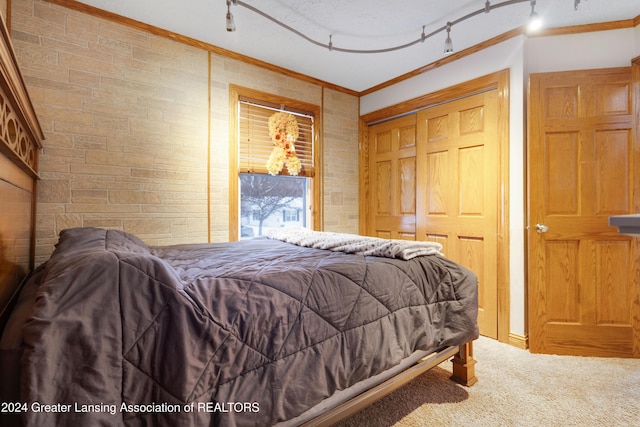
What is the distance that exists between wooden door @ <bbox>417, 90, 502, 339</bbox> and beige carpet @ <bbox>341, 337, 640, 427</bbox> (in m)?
0.66

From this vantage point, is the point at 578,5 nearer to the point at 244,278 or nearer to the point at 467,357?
the point at 467,357

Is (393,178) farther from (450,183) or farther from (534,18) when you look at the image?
(534,18)

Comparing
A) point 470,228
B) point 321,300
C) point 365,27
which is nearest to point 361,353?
point 321,300

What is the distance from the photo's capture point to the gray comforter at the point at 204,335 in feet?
2.25

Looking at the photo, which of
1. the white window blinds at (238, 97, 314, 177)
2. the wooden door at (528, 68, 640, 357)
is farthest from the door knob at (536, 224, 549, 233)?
the white window blinds at (238, 97, 314, 177)

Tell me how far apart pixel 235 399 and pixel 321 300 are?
0.43m

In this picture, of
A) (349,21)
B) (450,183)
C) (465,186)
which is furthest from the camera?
(450,183)

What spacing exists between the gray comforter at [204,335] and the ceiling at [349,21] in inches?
75.1

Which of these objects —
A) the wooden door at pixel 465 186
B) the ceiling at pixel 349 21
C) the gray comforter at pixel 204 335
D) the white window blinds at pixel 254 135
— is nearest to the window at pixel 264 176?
the white window blinds at pixel 254 135

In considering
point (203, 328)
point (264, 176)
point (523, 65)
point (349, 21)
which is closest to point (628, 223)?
point (203, 328)

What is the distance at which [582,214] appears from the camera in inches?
94.4

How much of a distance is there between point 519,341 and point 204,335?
2623mm

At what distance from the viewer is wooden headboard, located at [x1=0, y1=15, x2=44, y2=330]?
3.42ft

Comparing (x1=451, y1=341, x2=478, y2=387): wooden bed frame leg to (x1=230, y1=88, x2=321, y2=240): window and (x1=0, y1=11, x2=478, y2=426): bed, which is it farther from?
(x1=230, y1=88, x2=321, y2=240): window
